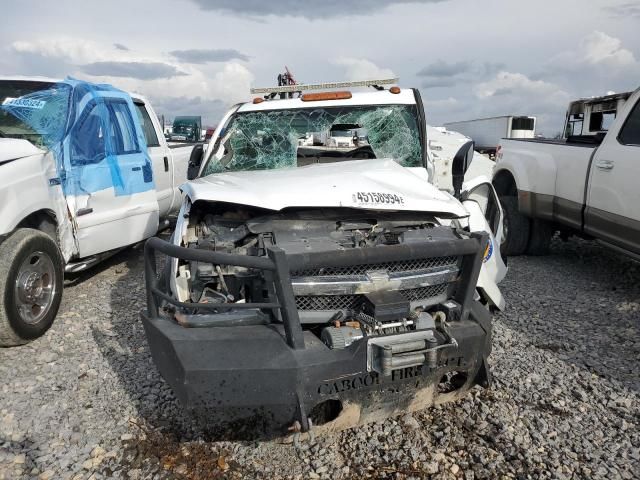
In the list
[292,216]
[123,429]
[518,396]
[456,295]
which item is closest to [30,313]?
[123,429]

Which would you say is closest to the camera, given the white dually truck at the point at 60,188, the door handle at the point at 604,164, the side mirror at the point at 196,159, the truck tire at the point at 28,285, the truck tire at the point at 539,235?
the truck tire at the point at 28,285

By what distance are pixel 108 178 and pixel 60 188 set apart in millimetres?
643

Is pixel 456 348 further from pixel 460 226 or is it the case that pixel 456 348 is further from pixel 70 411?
pixel 70 411

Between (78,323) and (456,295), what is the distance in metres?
3.17

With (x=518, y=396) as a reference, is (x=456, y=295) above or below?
above

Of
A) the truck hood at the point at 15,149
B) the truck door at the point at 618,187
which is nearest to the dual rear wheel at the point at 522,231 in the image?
the truck door at the point at 618,187

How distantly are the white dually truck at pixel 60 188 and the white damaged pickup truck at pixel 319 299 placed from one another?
1453 millimetres

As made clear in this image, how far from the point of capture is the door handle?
502cm

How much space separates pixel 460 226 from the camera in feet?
11.4

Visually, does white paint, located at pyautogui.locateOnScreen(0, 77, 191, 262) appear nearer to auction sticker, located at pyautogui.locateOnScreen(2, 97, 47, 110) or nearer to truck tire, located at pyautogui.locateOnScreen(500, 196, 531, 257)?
auction sticker, located at pyautogui.locateOnScreen(2, 97, 47, 110)

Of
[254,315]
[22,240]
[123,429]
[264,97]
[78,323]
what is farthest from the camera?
[264,97]

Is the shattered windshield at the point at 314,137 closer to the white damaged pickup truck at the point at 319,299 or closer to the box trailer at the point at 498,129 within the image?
the white damaged pickup truck at the point at 319,299

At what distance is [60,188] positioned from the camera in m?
4.55

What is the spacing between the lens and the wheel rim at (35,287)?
398 centimetres
